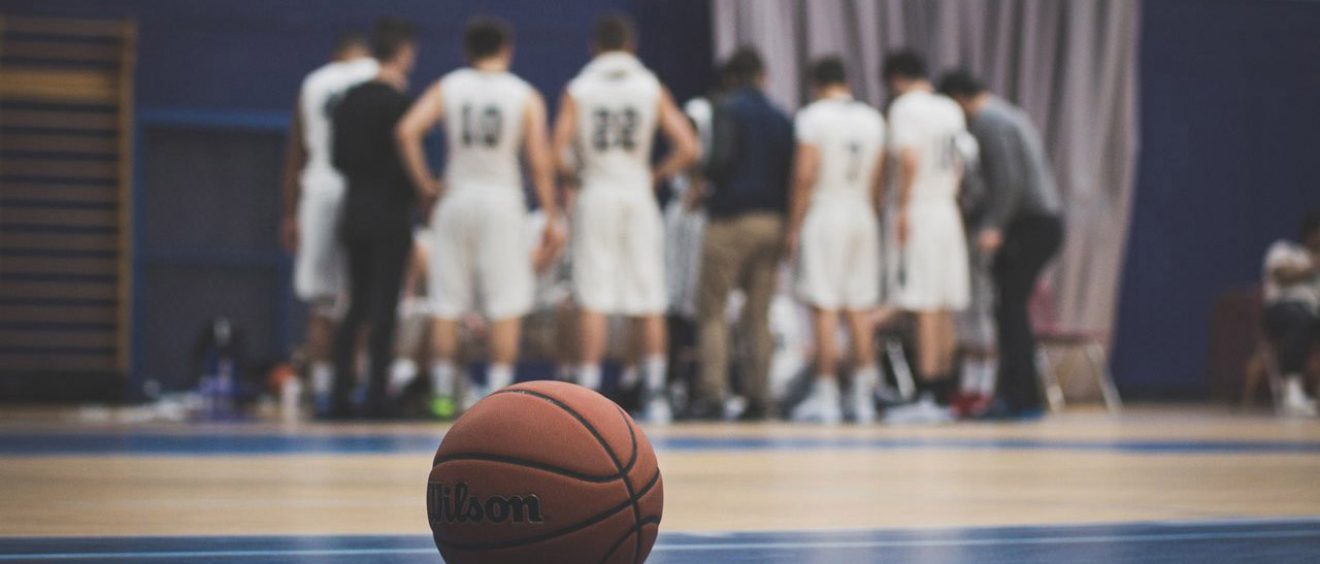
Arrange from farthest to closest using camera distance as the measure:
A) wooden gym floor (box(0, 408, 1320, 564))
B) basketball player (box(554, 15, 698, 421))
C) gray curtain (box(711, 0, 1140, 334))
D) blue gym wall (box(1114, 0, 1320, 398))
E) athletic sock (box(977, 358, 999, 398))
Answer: blue gym wall (box(1114, 0, 1320, 398)) < gray curtain (box(711, 0, 1140, 334)) < athletic sock (box(977, 358, 999, 398)) < basketball player (box(554, 15, 698, 421)) < wooden gym floor (box(0, 408, 1320, 564))

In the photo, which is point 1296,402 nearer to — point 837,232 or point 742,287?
point 837,232

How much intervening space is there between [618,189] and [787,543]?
555 centimetres

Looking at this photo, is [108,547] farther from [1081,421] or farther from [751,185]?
[1081,421]

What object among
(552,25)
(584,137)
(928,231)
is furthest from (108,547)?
(552,25)

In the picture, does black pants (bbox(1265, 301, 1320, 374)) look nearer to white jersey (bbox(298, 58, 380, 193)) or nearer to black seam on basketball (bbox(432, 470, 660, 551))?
white jersey (bbox(298, 58, 380, 193))

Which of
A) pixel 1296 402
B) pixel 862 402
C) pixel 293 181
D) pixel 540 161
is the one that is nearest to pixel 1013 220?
pixel 862 402

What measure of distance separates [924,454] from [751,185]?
3063mm

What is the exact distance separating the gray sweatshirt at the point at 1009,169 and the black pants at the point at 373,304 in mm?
2836

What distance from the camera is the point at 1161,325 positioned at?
562 inches

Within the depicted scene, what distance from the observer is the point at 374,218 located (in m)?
7.59

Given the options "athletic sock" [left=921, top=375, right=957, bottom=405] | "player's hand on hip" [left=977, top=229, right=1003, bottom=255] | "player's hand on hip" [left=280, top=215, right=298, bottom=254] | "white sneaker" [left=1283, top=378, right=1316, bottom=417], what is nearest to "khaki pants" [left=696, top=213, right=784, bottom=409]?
"athletic sock" [left=921, top=375, right=957, bottom=405]

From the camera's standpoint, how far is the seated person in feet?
35.2

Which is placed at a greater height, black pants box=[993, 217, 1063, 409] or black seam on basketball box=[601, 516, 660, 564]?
black seam on basketball box=[601, 516, 660, 564]

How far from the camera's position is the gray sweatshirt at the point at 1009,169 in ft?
27.6
